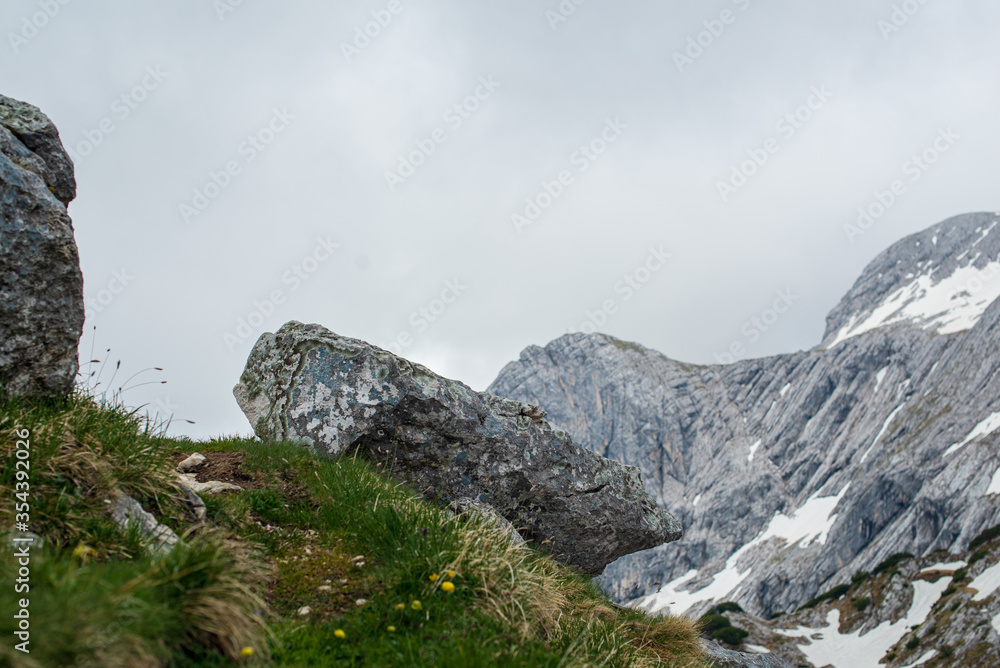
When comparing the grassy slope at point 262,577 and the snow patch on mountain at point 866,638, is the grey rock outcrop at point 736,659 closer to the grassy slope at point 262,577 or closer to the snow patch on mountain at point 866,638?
the grassy slope at point 262,577

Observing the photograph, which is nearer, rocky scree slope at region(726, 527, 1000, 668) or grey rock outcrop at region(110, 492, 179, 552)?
grey rock outcrop at region(110, 492, 179, 552)

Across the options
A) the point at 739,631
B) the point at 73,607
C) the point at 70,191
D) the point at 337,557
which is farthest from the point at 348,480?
the point at 739,631

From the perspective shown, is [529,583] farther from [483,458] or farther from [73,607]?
[483,458]

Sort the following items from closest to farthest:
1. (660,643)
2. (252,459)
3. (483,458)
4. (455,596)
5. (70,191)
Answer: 1. (455,596)
2. (70,191)
3. (252,459)
4. (660,643)
5. (483,458)

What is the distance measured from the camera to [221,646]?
4.64 metres

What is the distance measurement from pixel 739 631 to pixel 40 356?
9929cm

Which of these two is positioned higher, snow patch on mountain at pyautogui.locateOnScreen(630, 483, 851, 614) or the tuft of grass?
the tuft of grass

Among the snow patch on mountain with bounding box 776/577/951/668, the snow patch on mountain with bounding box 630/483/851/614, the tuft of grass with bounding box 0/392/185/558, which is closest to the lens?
the tuft of grass with bounding box 0/392/185/558

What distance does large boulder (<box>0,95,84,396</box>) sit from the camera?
6934 mm

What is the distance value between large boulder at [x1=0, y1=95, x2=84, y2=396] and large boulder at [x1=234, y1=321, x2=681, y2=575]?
4.64m

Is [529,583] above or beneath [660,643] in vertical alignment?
above

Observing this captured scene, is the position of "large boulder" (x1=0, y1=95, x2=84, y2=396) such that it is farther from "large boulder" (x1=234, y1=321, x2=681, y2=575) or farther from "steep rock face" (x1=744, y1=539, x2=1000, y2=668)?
"steep rock face" (x1=744, y1=539, x2=1000, y2=668)

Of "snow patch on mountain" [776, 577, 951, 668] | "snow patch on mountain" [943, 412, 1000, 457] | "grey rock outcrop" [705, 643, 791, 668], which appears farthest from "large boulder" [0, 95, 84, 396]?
"snow patch on mountain" [943, 412, 1000, 457]

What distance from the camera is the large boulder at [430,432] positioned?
38.4ft
